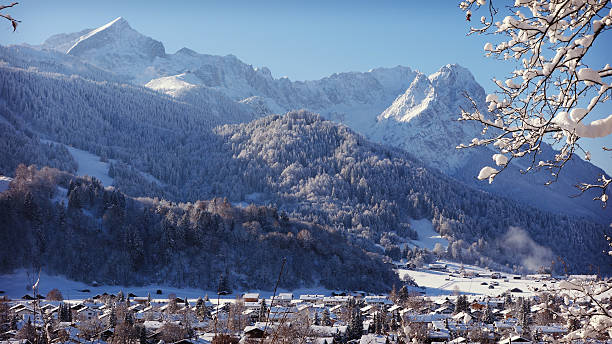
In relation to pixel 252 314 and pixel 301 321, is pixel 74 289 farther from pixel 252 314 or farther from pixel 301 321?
pixel 301 321

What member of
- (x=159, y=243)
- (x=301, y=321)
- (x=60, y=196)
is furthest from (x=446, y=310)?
(x=60, y=196)

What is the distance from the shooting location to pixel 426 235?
7387 inches

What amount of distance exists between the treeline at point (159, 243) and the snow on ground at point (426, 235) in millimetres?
68133

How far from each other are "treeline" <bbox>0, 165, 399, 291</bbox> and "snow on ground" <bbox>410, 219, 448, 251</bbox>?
68133 millimetres

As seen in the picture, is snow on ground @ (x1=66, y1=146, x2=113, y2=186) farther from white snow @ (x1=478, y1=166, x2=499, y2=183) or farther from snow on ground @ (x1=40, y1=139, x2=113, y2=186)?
white snow @ (x1=478, y1=166, x2=499, y2=183)

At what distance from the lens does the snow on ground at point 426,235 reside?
177 meters

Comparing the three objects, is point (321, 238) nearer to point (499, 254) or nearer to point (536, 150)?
point (499, 254)

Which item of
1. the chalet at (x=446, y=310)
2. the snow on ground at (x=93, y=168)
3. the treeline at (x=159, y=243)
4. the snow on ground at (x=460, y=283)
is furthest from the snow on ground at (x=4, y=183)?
the snow on ground at (x=460, y=283)

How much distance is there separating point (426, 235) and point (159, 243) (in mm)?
116464

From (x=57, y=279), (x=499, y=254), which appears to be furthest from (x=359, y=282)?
(x=499, y=254)

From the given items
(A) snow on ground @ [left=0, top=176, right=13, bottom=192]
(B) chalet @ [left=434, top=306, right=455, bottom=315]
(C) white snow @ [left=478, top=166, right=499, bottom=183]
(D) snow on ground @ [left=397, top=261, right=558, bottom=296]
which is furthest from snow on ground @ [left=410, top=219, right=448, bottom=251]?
(C) white snow @ [left=478, top=166, right=499, bottom=183]

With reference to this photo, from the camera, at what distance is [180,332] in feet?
152

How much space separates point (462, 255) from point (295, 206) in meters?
59.4

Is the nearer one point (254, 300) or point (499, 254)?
point (254, 300)
